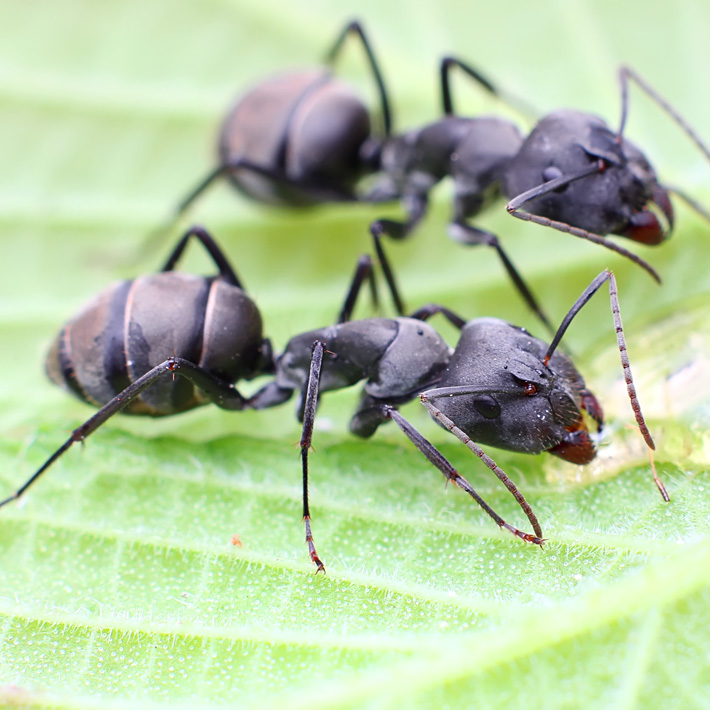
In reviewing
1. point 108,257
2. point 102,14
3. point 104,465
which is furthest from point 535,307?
point 102,14

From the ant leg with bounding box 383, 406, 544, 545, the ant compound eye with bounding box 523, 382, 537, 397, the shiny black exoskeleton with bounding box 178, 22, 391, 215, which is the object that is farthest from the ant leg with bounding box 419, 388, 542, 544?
the shiny black exoskeleton with bounding box 178, 22, 391, 215

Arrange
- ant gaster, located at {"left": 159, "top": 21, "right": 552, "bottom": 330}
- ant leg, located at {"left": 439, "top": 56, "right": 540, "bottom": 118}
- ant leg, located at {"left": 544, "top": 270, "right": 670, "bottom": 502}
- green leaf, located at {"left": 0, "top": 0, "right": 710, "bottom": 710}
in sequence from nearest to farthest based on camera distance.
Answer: green leaf, located at {"left": 0, "top": 0, "right": 710, "bottom": 710} → ant leg, located at {"left": 544, "top": 270, "right": 670, "bottom": 502} → ant leg, located at {"left": 439, "top": 56, "right": 540, "bottom": 118} → ant gaster, located at {"left": 159, "top": 21, "right": 552, "bottom": 330}

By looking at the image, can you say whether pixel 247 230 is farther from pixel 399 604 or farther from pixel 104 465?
pixel 399 604

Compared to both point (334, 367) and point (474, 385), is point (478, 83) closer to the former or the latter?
point (334, 367)

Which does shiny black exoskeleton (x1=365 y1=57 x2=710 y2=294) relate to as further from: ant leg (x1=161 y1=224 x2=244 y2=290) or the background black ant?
ant leg (x1=161 y1=224 x2=244 y2=290)

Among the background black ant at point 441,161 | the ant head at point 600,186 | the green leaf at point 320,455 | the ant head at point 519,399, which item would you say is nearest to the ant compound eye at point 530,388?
the ant head at point 519,399

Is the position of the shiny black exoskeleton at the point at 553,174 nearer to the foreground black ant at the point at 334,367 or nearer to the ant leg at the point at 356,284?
the ant leg at the point at 356,284
